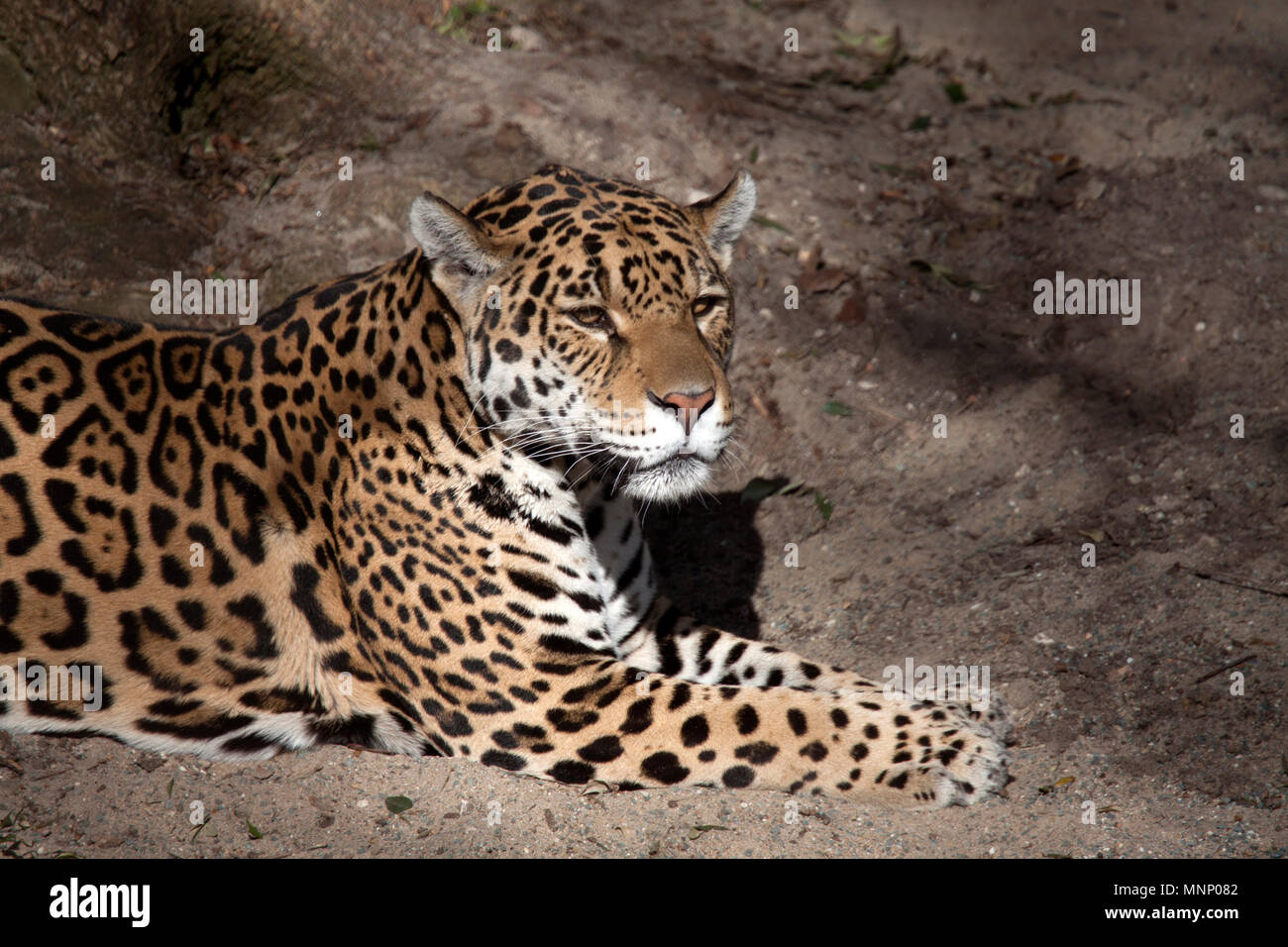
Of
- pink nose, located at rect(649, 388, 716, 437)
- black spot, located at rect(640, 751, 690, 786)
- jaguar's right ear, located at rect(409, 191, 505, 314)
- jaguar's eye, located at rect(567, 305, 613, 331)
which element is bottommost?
black spot, located at rect(640, 751, 690, 786)

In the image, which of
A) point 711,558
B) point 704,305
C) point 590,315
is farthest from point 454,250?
point 711,558

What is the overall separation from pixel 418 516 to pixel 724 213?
202 centimetres

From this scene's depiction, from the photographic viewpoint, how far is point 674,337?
5.22 m

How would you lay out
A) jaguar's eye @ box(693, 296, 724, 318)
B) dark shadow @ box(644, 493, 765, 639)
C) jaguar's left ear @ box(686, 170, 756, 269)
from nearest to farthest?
jaguar's eye @ box(693, 296, 724, 318)
jaguar's left ear @ box(686, 170, 756, 269)
dark shadow @ box(644, 493, 765, 639)

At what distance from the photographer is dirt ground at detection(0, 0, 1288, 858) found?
5.21 meters

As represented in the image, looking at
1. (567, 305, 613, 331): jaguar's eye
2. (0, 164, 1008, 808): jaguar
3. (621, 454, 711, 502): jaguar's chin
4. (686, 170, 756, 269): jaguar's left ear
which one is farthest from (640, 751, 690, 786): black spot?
(686, 170, 756, 269): jaguar's left ear

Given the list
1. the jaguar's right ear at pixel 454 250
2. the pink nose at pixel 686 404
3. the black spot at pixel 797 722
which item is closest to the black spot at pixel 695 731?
the black spot at pixel 797 722

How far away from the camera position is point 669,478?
526 centimetres

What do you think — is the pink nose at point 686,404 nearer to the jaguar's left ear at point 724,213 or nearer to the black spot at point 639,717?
the jaguar's left ear at point 724,213

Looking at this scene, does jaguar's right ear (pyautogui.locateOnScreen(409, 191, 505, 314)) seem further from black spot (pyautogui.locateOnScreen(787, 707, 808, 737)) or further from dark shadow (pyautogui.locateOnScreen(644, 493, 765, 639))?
dark shadow (pyautogui.locateOnScreen(644, 493, 765, 639))

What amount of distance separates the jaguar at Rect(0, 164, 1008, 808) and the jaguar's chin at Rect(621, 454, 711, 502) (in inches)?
0.5

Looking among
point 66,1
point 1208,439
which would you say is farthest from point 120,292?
point 1208,439
